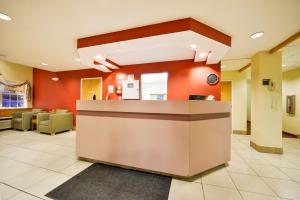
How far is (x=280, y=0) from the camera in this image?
6.48 feet

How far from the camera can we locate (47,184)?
7.00 ft

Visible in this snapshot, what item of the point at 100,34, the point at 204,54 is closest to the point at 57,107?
the point at 100,34

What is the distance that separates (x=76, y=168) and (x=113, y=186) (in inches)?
39.7

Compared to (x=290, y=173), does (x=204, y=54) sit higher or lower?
higher

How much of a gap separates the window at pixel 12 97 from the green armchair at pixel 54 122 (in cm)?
189

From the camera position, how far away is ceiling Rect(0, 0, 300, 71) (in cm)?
211

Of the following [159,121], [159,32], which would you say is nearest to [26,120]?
[159,121]

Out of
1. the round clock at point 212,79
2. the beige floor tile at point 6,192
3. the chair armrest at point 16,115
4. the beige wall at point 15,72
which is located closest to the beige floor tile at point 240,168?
the round clock at point 212,79

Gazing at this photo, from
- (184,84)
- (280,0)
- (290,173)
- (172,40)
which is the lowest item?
(290,173)

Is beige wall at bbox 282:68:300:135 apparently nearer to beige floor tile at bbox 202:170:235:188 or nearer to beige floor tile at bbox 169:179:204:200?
beige floor tile at bbox 202:170:235:188

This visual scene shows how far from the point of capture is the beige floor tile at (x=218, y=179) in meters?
Result: 2.23

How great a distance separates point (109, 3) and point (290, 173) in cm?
446

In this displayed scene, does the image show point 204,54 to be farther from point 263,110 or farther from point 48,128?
point 48,128

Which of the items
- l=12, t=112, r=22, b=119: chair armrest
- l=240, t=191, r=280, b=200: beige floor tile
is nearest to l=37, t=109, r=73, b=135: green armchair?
l=12, t=112, r=22, b=119: chair armrest
